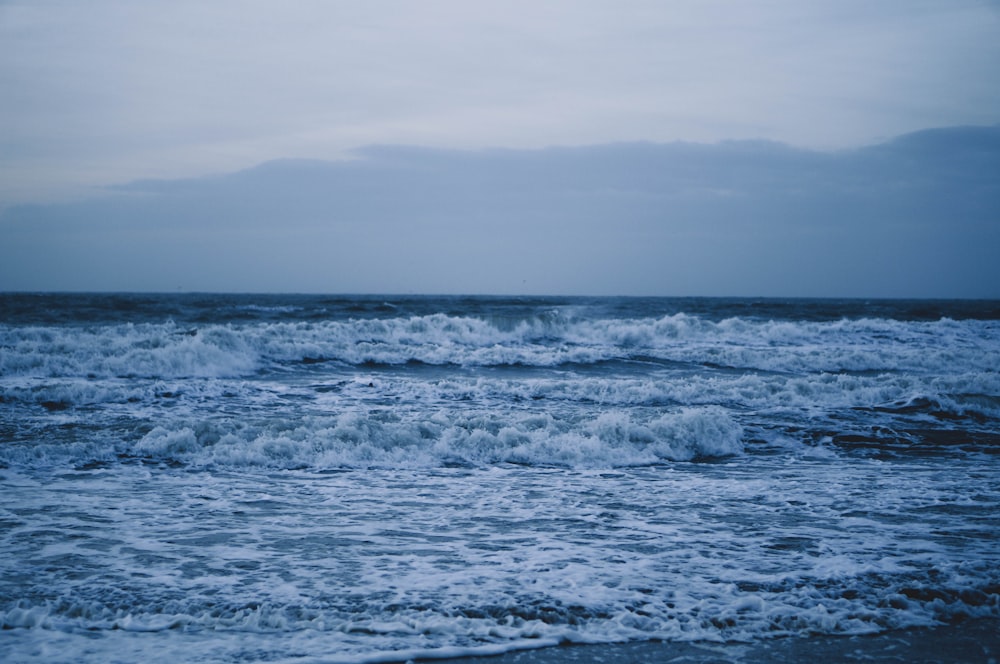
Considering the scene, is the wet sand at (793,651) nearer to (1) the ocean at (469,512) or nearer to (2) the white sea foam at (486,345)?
(1) the ocean at (469,512)

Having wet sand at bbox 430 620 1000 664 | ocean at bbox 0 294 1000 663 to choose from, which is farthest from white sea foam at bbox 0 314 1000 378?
wet sand at bbox 430 620 1000 664

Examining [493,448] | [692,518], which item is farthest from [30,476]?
[692,518]

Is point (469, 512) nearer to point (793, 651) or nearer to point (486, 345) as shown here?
point (793, 651)

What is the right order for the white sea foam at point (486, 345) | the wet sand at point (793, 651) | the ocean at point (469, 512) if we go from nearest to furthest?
1. the wet sand at point (793, 651)
2. the ocean at point (469, 512)
3. the white sea foam at point (486, 345)

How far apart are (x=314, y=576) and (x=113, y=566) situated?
1462 millimetres

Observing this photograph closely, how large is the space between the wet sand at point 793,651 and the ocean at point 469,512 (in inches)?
3.3

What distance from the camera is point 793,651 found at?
3.88 m

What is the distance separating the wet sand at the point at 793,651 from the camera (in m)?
3.77

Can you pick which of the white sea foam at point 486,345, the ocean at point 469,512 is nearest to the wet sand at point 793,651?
the ocean at point 469,512

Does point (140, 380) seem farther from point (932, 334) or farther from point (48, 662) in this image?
point (932, 334)

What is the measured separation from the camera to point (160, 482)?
24.6 ft

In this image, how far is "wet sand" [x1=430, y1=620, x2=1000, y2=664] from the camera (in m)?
3.77

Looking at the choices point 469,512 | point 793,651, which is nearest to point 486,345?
point 469,512

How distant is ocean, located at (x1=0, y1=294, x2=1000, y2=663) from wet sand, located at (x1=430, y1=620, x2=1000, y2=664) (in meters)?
0.08
